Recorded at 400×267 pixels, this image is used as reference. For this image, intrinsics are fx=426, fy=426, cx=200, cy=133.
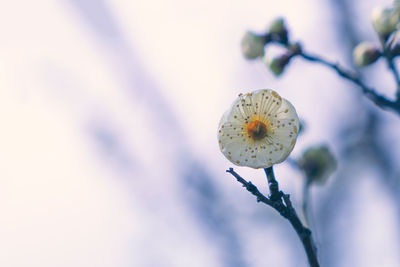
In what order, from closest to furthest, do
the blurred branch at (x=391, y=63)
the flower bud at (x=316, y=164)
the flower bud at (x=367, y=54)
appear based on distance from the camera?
the blurred branch at (x=391, y=63) < the flower bud at (x=367, y=54) < the flower bud at (x=316, y=164)

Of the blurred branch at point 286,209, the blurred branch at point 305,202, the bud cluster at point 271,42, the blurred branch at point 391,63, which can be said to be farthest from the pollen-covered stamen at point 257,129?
the bud cluster at point 271,42

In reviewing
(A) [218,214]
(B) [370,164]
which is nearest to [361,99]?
(B) [370,164]

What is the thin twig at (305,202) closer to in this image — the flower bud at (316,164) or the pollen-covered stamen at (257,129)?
the flower bud at (316,164)

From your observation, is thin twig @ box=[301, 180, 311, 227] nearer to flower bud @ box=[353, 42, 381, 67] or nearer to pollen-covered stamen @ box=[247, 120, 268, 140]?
pollen-covered stamen @ box=[247, 120, 268, 140]

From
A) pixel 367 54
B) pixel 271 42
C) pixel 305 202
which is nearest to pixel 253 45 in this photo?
pixel 271 42

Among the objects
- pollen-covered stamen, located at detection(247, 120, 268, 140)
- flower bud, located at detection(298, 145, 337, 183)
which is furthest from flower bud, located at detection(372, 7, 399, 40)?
pollen-covered stamen, located at detection(247, 120, 268, 140)

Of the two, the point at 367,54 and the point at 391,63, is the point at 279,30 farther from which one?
the point at 391,63

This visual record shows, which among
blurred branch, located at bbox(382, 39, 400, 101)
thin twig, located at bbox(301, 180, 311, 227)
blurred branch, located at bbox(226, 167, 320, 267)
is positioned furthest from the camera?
blurred branch, located at bbox(382, 39, 400, 101)
